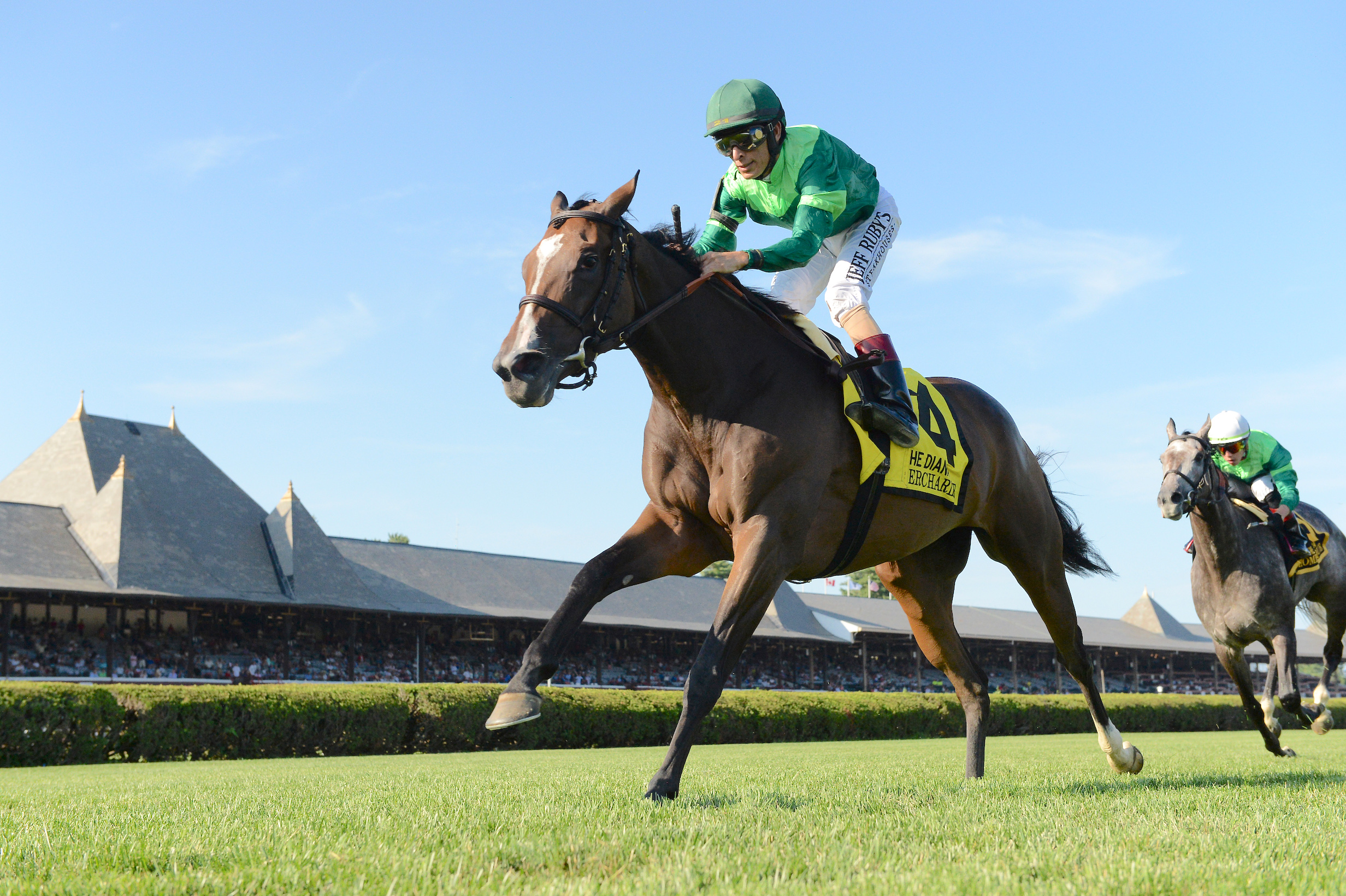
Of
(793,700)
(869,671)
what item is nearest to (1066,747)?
(793,700)

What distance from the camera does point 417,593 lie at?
3331cm

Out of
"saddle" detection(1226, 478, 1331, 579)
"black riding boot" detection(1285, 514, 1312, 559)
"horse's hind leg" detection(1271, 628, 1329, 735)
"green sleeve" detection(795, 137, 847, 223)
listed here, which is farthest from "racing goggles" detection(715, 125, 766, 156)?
"black riding boot" detection(1285, 514, 1312, 559)

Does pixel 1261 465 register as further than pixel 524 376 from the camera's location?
Yes

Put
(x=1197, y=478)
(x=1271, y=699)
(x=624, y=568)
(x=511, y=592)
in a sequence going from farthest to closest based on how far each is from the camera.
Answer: (x=511, y=592)
(x=1271, y=699)
(x=1197, y=478)
(x=624, y=568)

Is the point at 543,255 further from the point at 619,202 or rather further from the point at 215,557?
the point at 215,557

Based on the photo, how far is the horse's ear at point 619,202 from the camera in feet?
13.5

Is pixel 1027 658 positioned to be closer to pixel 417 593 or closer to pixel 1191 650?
pixel 1191 650

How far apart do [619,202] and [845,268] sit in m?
1.51

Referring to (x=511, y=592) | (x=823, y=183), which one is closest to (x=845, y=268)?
(x=823, y=183)

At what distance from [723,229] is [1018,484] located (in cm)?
223

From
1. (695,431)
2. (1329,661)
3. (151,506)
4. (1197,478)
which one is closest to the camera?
(695,431)

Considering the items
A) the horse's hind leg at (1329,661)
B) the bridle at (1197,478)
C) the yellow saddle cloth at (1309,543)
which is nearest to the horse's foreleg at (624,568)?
the bridle at (1197,478)

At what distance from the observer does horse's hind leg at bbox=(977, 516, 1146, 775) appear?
19.0 ft

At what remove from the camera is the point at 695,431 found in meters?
4.23
